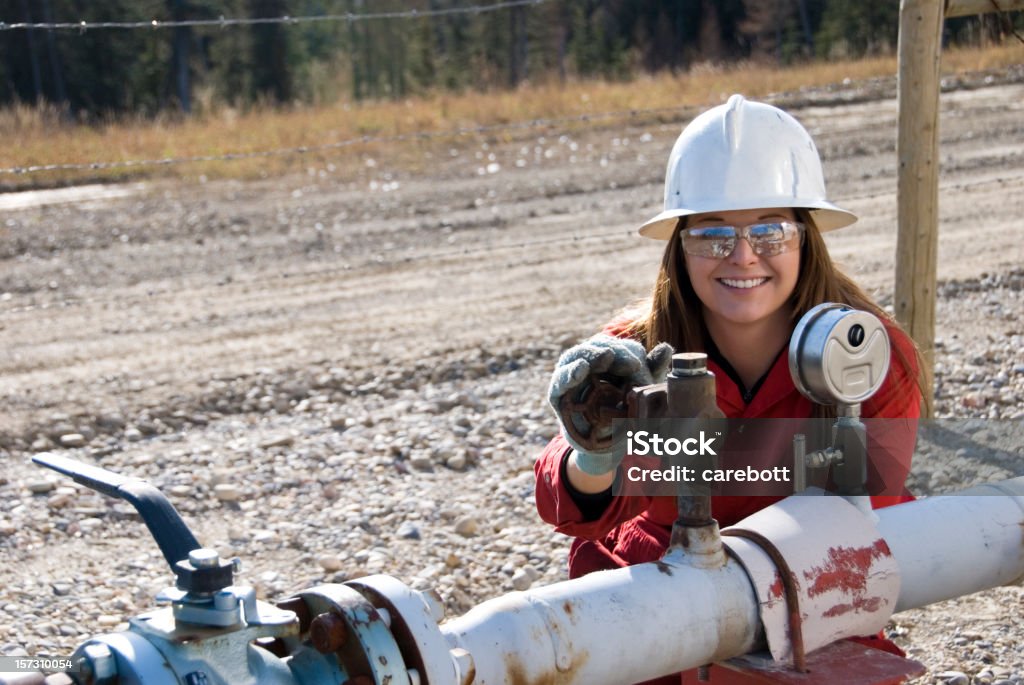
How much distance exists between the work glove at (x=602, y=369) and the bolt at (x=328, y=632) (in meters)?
0.49

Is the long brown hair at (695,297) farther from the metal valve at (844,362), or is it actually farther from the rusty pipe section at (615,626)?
the rusty pipe section at (615,626)

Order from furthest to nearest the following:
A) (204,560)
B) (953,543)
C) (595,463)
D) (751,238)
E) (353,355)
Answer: (353,355) → (751,238) → (595,463) → (953,543) → (204,560)

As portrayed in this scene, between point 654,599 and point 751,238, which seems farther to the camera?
point 751,238

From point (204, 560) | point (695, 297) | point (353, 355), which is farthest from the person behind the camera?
point (353, 355)

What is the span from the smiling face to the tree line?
19.0 meters

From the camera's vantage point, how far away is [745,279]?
94.2 inches

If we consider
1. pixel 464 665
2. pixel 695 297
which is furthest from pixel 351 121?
pixel 464 665

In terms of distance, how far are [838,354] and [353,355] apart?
4.76 metres

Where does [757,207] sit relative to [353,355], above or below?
above

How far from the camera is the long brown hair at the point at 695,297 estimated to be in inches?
98.5

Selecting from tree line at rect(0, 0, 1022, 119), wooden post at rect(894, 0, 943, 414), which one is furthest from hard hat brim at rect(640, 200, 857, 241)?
tree line at rect(0, 0, 1022, 119)

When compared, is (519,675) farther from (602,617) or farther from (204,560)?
(204,560)

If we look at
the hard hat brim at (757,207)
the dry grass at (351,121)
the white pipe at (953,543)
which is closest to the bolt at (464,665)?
the white pipe at (953,543)

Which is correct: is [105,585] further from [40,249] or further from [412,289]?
[40,249]
